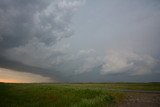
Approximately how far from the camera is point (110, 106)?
84.0ft

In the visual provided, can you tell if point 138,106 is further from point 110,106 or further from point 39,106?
point 39,106

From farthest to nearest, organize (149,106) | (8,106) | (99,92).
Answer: (99,92) → (149,106) → (8,106)

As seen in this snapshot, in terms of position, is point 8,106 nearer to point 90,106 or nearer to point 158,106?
point 90,106

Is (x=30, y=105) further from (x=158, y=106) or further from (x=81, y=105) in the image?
(x=158, y=106)

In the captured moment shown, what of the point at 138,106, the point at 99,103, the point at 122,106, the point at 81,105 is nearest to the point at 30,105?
the point at 81,105

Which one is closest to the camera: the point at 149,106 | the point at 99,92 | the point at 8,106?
the point at 8,106

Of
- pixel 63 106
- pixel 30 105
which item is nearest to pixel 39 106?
pixel 30 105

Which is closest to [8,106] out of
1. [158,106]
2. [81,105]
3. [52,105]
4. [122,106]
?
[52,105]

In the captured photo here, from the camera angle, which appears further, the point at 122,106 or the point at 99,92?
the point at 99,92

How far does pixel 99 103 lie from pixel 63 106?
4.69 m

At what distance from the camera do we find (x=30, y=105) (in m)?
24.7

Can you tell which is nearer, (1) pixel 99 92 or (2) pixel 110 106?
(2) pixel 110 106

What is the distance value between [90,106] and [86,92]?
12.0m

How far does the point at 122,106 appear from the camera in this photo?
25906mm
